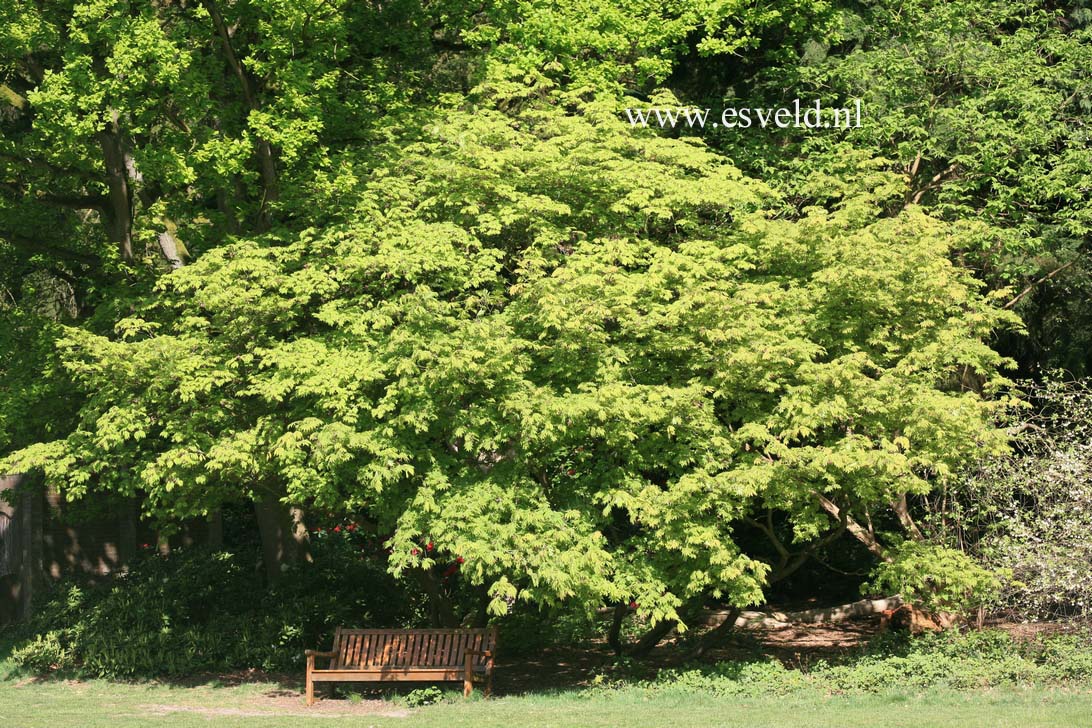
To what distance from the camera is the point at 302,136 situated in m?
14.1

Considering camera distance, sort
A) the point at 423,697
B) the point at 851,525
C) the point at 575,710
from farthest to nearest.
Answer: the point at 851,525 → the point at 423,697 → the point at 575,710

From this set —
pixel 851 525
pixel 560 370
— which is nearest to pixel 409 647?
pixel 560 370

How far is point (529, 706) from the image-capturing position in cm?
1238

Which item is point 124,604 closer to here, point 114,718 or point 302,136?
point 114,718

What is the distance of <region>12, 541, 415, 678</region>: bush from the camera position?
15758mm

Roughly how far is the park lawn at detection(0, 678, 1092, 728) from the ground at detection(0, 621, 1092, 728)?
0.04 ft

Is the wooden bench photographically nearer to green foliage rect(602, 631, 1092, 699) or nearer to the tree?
the tree

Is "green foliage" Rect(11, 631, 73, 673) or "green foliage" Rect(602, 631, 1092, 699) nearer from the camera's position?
"green foliage" Rect(602, 631, 1092, 699)

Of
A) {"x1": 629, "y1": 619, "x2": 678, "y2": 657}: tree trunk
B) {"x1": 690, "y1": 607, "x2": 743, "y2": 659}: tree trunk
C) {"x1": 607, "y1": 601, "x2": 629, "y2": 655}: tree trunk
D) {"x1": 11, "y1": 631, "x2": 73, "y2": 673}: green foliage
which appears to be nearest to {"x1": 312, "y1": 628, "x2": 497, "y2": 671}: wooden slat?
{"x1": 607, "y1": 601, "x2": 629, "y2": 655}: tree trunk

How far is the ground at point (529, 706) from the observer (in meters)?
10.8

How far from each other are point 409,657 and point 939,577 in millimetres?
6193

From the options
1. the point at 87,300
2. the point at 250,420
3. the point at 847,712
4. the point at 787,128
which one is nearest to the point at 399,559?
the point at 250,420

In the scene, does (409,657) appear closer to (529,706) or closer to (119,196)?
(529,706)

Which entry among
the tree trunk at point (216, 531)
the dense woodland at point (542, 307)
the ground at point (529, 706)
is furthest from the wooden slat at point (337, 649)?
the tree trunk at point (216, 531)
